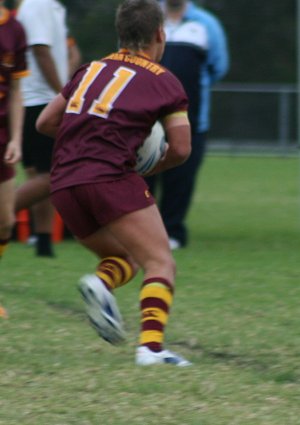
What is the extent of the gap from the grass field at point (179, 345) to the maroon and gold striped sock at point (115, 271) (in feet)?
1.11

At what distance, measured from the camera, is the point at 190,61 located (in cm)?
935

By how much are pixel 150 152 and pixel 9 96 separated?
139 cm

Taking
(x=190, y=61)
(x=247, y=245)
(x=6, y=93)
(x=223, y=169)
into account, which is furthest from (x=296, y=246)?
(x=223, y=169)

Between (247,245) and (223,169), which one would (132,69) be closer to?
(247,245)

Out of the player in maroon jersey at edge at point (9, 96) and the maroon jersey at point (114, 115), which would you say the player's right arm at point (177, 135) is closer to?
the maroon jersey at point (114, 115)

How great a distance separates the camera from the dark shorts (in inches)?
333

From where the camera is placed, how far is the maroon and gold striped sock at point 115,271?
5.36m

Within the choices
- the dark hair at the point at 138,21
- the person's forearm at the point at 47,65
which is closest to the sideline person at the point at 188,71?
the person's forearm at the point at 47,65

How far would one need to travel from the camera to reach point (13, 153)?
6.27 meters

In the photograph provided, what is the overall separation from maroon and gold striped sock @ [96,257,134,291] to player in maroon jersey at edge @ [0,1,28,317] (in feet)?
3.54

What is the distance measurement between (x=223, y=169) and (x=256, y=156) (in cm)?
166

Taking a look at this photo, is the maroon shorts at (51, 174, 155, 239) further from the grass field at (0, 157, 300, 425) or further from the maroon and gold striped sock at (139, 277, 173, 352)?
the grass field at (0, 157, 300, 425)

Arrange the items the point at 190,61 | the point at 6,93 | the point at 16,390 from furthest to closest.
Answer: the point at 190,61 < the point at 6,93 < the point at 16,390

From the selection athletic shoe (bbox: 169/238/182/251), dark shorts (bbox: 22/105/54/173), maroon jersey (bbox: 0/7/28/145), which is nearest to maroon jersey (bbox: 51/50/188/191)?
maroon jersey (bbox: 0/7/28/145)
